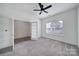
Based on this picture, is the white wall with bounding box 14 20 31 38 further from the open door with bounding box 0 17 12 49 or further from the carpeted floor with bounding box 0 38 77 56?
the carpeted floor with bounding box 0 38 77 56

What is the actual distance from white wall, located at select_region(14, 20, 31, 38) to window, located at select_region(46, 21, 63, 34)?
9.70 feet

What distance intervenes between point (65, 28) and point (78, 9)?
144 centimetres

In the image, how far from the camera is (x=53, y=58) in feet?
2.41

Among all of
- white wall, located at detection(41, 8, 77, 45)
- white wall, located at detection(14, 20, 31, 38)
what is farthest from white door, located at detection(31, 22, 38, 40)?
white wall, located at detection(41, 8, 77, 45)

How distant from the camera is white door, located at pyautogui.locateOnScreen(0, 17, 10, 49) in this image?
3.10 m

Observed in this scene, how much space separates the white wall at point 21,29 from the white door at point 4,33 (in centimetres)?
270

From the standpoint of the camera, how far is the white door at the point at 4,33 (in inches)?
122

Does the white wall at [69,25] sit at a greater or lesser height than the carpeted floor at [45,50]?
greater

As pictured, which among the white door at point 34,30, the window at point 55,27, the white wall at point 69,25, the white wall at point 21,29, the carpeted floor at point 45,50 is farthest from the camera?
the white wall at point 21,29

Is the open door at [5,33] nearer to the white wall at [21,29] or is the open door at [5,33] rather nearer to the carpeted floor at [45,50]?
the carpeted floor at [45,50]

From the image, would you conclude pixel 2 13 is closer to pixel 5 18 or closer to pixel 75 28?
pixel 5 18

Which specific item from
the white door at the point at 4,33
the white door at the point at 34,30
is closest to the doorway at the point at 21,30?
the white door at the point at 34,30

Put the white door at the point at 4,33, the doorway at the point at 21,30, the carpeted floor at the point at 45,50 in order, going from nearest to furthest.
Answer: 1. the carpeted floor at the point at 45,50
2. the white door at the point at 4,33
3. the doorway at the point at 21,30

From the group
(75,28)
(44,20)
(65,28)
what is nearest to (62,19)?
(65,28)
